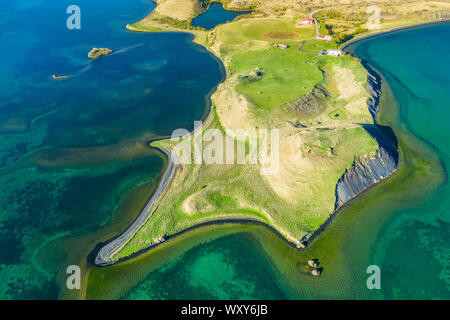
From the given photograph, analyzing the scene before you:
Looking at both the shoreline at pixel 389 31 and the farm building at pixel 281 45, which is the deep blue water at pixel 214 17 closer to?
the farm building at pixel 281 45

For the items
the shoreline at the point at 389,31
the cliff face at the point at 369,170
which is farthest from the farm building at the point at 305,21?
the cliff face at the point at 369,170

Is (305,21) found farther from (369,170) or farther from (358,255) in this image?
(358,255)

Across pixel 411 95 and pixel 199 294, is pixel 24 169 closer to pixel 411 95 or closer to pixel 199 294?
Result: pixel 199 294

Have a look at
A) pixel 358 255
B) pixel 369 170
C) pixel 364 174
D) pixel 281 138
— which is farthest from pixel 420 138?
pixel 358 255

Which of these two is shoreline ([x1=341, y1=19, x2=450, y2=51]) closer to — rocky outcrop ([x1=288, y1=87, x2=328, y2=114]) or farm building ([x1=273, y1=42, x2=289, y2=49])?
farm building ([x1=273, y1=42, x2=289, y2=49])

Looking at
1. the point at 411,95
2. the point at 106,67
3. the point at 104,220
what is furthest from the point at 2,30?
the point at 411,95

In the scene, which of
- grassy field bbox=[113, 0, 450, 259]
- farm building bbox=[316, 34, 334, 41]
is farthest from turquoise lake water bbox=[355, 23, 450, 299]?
farm building bbox=[316, 34, 334, 41]
